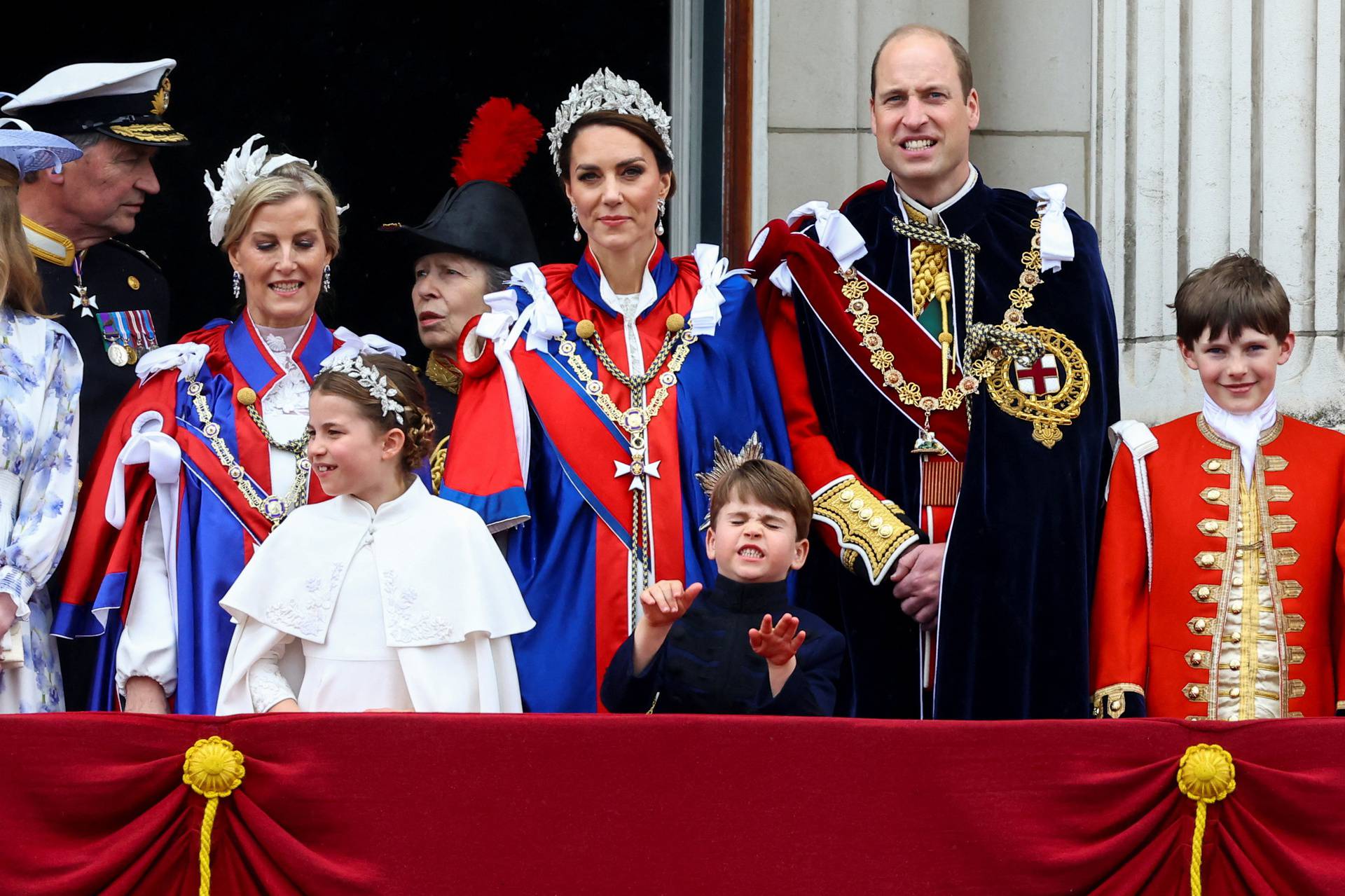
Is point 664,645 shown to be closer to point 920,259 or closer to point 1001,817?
point 1001,817

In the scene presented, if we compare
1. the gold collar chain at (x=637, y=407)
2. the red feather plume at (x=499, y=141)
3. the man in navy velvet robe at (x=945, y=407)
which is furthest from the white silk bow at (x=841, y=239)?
the red feather plume at (x=499, y=141)

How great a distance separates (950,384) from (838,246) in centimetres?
39

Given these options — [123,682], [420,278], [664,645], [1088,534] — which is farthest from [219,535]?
[1088,534]

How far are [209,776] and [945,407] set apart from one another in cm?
180

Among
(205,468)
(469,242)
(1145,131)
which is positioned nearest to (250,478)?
(205,468)

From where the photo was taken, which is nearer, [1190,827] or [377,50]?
[1190,827]

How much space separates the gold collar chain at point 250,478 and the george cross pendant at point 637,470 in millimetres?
671

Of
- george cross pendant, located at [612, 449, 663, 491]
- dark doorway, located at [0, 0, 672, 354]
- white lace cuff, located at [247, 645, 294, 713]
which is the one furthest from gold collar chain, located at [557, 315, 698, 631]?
dark doorway, located at [0, 0, 672, 354]

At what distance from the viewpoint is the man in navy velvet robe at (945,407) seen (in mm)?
3959

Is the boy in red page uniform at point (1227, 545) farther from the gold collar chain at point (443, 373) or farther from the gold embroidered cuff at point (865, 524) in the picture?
the gold collar chain at point (443, 373)

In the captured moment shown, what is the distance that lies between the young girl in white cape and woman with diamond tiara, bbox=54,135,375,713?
0.83ft

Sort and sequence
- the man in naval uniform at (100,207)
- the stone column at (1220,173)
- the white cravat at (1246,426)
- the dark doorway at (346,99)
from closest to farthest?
the white cravat at (1246,426) → the man in naval uniform at (100,207) → the stone column at (1220,173) → the dark doorway at (346,99)

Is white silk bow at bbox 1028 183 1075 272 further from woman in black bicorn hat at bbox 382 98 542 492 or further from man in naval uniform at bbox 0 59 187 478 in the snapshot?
man in naval uniform at bbox 0 59 187 478

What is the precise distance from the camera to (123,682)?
3.91m
